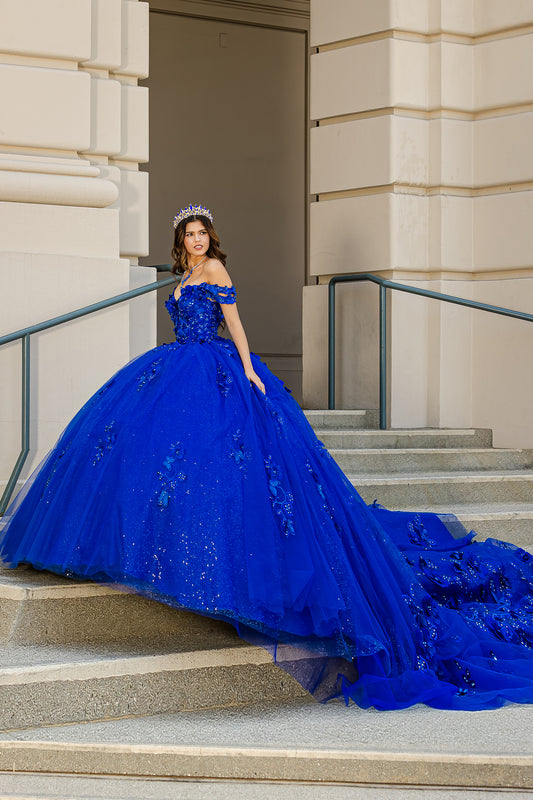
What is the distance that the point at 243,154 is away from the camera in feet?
30.8

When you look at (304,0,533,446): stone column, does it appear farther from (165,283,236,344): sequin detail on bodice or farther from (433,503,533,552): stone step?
(165,283,236,344): sequin detail on bodice

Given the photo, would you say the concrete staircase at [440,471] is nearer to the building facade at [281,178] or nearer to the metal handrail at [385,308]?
the metal handrail at [385,308]

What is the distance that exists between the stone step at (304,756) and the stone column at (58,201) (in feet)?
7.63

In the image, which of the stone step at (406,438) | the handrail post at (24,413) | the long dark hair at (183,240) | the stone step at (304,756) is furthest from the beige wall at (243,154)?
the stone step at (304,756)

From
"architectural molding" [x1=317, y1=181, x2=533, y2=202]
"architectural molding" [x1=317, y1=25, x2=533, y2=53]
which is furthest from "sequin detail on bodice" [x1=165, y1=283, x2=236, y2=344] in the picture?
"architectural molding" [x1=317, y1=25, x2=533, y2=53]

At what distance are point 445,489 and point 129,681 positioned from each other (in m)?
2.71

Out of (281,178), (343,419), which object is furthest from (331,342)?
(281,178)

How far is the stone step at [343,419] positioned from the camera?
643 centimetres

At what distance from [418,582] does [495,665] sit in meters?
0.47

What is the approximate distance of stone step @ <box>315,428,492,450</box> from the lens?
6098mm

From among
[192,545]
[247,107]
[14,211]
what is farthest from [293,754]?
[247,107]

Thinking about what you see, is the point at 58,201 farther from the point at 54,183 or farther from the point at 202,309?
the point at 202,309

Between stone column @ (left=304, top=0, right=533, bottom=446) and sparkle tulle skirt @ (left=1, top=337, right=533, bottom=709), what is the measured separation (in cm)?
275

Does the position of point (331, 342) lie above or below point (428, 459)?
above
